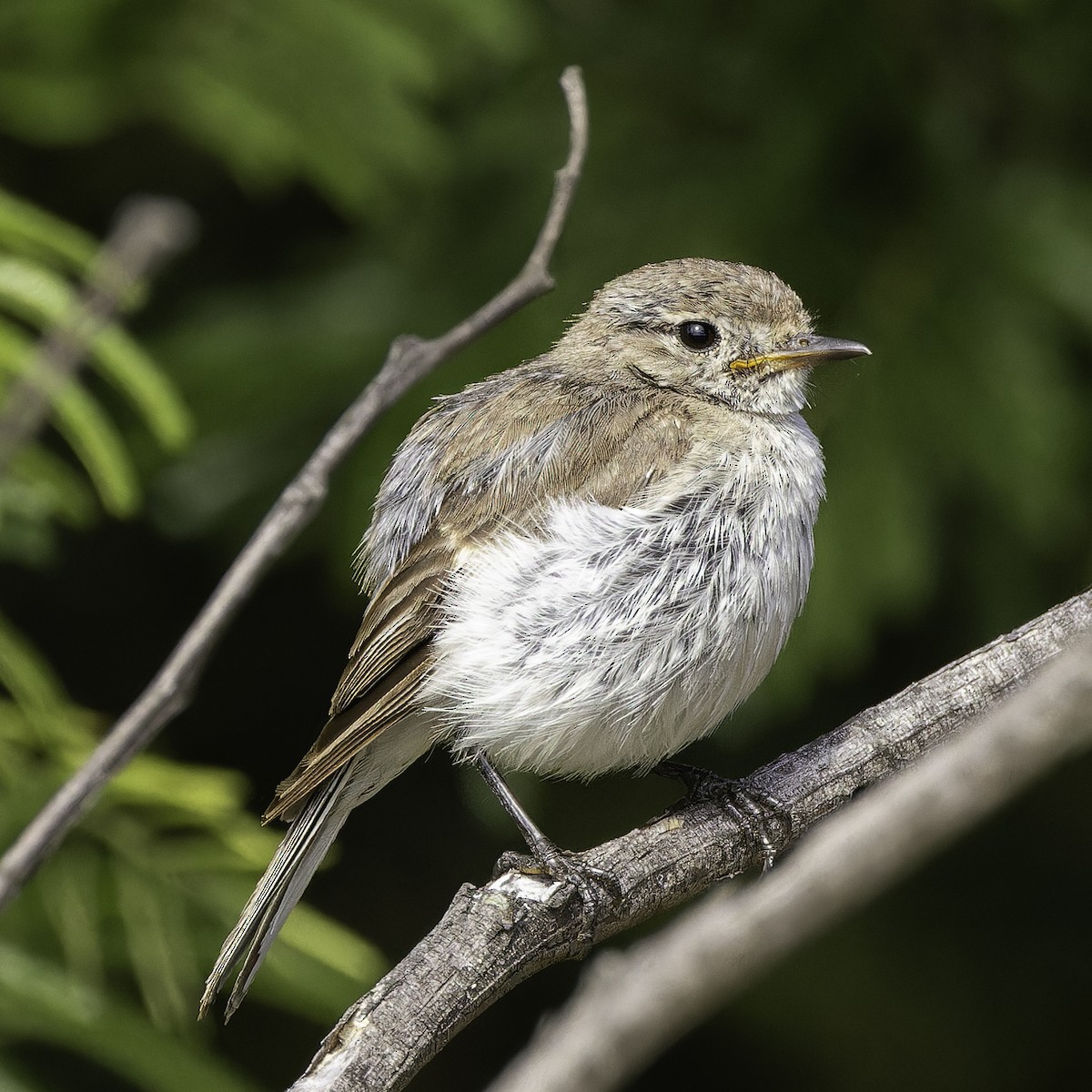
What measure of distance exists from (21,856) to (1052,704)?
78cm

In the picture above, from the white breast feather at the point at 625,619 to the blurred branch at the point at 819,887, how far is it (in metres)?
2.14

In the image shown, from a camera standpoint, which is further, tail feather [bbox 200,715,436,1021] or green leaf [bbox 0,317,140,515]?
tail feather [bbox 200,715,436,1021]

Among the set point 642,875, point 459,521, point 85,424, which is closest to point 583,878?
point 642,875

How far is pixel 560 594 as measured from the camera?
9.71 ft

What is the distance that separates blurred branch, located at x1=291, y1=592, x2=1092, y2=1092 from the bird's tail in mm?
656

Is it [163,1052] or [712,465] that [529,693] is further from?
[163,1052]

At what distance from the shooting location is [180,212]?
129 cm

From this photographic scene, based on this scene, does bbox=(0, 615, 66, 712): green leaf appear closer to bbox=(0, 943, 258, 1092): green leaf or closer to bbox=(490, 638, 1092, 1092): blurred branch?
bbox=(0, 943, 258, 1092): green leaf

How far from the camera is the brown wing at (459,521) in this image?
298 centimetres

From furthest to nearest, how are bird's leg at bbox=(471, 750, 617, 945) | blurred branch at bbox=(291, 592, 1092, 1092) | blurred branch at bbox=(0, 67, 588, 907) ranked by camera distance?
bird's leg at bbox=(471, 750, 617, 945) → blurred branch at bbox=(291, 592, 1092, 1092) → blurred branch at bbox=(0, 67, 588, 907)

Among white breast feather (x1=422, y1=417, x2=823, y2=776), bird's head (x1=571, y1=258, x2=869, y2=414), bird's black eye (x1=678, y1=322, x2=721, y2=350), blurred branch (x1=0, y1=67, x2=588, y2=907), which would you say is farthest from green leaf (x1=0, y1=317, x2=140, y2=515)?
bird's black eye (x1=678, y1=322, x2=721, y2=350)

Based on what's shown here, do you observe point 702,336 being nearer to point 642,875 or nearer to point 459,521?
point 459,521

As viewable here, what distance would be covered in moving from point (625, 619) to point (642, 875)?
0.56 meters

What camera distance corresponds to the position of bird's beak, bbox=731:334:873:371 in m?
3.36
